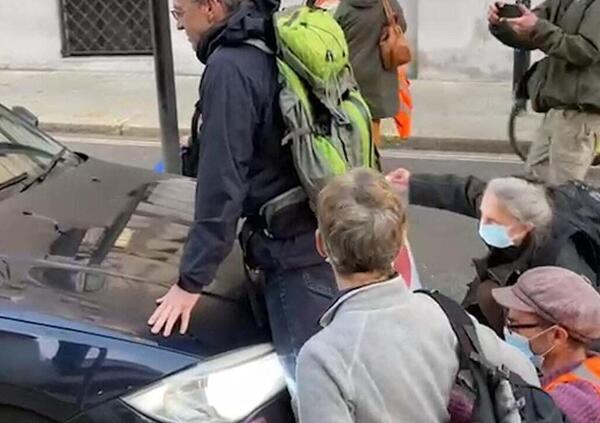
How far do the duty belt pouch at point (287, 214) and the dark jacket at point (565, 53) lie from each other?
2643 mm

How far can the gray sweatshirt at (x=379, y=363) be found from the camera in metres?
2.55

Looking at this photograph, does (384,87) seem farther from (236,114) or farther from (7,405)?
(7,405)

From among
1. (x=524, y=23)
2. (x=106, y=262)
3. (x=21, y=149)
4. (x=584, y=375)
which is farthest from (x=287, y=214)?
(x=524, y=23)

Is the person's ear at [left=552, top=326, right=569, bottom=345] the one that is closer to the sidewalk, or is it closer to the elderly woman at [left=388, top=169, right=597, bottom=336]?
the elderly woman at [left=388, top=169, right=597, bottom=336]

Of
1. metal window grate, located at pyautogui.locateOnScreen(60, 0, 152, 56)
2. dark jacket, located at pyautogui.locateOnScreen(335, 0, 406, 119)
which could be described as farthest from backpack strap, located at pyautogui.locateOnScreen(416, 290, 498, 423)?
metal window grate, located at pyautogui.locateOnScreen(60, 0, 152, 56)

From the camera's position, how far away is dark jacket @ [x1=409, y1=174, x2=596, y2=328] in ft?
11.5

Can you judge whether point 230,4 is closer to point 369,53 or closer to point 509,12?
point 509,12

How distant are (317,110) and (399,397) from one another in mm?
1209

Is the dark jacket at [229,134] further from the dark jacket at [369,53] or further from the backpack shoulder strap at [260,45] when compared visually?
the dark jacket at [369,53]

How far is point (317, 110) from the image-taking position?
3527mm

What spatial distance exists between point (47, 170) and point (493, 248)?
1.65 meters

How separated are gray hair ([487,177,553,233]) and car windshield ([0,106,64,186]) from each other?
1662 mm

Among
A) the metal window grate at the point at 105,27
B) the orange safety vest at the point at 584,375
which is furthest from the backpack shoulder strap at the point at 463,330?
the metal window grate at the point at 105,27

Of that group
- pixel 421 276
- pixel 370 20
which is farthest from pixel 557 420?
pixel 370 20
